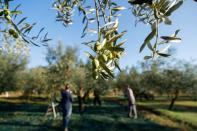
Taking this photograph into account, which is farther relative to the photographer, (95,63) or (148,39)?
(95,63)

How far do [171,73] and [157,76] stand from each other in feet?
7.17

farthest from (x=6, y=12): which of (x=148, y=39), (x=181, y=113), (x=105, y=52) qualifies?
(x=181, y=113)

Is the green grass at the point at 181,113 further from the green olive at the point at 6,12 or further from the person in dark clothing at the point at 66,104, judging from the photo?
the green olive at the point at 6,12

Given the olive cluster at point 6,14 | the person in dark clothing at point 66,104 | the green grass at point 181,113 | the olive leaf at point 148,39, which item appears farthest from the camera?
the green grass at point 181,113

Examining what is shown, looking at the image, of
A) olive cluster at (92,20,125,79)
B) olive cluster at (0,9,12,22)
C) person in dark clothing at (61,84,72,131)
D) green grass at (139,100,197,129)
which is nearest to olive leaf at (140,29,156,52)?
olive cluster at (92,20,125,79)

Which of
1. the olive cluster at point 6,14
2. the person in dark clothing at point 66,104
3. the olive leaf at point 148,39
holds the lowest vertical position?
the person in dark clothing at point 66,104

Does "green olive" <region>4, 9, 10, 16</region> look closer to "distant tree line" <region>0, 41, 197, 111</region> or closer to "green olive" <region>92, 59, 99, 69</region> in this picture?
"green olive" <region>92, 59, 99, 69</region>

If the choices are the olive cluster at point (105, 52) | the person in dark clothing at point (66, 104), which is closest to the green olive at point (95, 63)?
the olive cluster at point (105, 52)

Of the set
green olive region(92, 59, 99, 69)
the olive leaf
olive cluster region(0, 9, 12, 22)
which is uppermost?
olive cluster region(0, 9, 12, 22)

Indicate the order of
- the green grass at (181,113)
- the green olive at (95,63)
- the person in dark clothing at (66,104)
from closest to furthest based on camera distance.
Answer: the green olive at (95,63) < the person in dark clothing at (66,104) < the green grass at (181,113)

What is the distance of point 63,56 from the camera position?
136 feet

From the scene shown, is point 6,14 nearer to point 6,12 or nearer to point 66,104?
point 6,12

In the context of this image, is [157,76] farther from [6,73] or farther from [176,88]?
[6,73]


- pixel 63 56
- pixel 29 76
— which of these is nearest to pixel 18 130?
pixel 63 56
